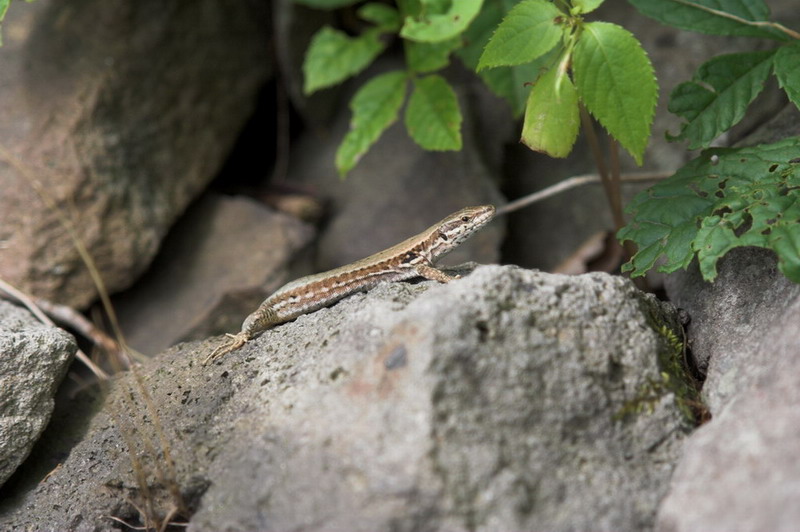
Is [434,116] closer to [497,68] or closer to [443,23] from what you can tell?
[497,68]

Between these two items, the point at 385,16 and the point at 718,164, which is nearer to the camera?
the point at 718,164

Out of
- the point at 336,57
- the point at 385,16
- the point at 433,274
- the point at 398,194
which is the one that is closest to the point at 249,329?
the point at 433,274

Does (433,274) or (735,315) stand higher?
(433,274)

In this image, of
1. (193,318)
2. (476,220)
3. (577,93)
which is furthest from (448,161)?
(577,93)

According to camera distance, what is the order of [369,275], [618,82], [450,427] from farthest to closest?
[369,275], [618,82], [450,427]

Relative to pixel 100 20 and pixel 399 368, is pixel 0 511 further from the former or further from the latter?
pixel 100 20

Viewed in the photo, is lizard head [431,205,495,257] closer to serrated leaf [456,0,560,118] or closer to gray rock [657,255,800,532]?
serrated leaf [456,0,560,118]
